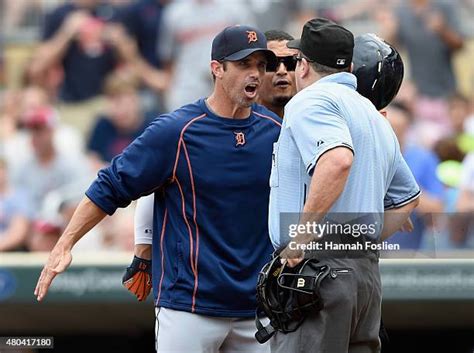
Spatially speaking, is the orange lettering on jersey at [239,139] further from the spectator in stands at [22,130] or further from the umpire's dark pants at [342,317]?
the spectator in stands at [22,130]

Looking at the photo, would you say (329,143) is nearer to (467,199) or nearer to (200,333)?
(200,333)

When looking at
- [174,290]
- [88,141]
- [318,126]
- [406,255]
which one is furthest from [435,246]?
[88,141]

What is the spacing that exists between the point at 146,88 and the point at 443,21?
2.95 metres

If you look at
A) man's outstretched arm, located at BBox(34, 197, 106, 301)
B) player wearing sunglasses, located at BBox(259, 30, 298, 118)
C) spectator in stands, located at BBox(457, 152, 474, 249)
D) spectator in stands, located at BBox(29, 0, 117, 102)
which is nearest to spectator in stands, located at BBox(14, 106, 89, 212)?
spectator in stands, located at BBox(29, 0, 117, 102)

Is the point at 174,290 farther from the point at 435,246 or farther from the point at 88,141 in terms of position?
the point at 88,141

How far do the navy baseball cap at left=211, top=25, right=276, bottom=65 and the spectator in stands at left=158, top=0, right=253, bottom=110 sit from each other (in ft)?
17.4

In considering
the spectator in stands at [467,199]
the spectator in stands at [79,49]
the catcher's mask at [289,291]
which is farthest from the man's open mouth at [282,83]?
the spectator in stands at [79,49]

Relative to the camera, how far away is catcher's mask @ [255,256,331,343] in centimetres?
424

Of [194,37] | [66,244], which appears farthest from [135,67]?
[66,244]

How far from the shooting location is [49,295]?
694 centimetres

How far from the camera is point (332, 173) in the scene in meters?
4.11

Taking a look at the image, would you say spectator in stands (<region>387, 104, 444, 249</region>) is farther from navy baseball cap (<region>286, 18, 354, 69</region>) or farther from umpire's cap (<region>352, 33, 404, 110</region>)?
navy baseball cap (<region>286, 18, 354, 69</region>)

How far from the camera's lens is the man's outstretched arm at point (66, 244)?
4.78 metres

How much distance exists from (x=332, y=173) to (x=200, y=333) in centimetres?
119
